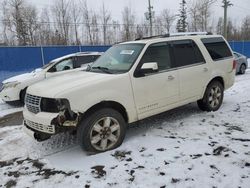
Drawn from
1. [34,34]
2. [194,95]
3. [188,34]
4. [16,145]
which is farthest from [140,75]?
[34,34]

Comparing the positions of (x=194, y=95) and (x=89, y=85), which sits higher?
(x=89, y=85)

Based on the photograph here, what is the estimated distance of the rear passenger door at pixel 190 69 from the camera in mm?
5641

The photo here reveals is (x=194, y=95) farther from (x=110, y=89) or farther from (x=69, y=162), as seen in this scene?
(x=69, y=162)

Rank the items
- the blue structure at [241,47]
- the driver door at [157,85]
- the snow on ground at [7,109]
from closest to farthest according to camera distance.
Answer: the driver door at [157,85] < the snow on ground at [7,109] < the blue structure at [241,47]

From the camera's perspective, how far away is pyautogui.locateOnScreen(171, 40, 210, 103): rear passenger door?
18.5ft

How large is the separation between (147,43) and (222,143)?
2302 millimetres

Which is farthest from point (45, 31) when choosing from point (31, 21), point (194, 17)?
point (194, 17)

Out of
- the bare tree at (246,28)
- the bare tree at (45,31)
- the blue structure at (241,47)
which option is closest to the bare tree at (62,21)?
the bare tree at (45,31)

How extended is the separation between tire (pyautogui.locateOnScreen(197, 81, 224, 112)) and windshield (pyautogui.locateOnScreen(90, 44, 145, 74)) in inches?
87.0

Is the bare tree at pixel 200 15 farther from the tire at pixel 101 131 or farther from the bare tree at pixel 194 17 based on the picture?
the tire at pixel 101 131

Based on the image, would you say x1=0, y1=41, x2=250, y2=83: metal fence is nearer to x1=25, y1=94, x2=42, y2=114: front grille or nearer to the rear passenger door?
x1=25, y1=94, x2=42, y2=114: front grille

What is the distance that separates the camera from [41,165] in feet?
14.0

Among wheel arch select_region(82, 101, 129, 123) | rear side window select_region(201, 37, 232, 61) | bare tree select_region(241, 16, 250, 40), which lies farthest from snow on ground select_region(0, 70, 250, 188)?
bare tree select_region(241, 16, 250, 40)

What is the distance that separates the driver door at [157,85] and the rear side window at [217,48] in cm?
138
